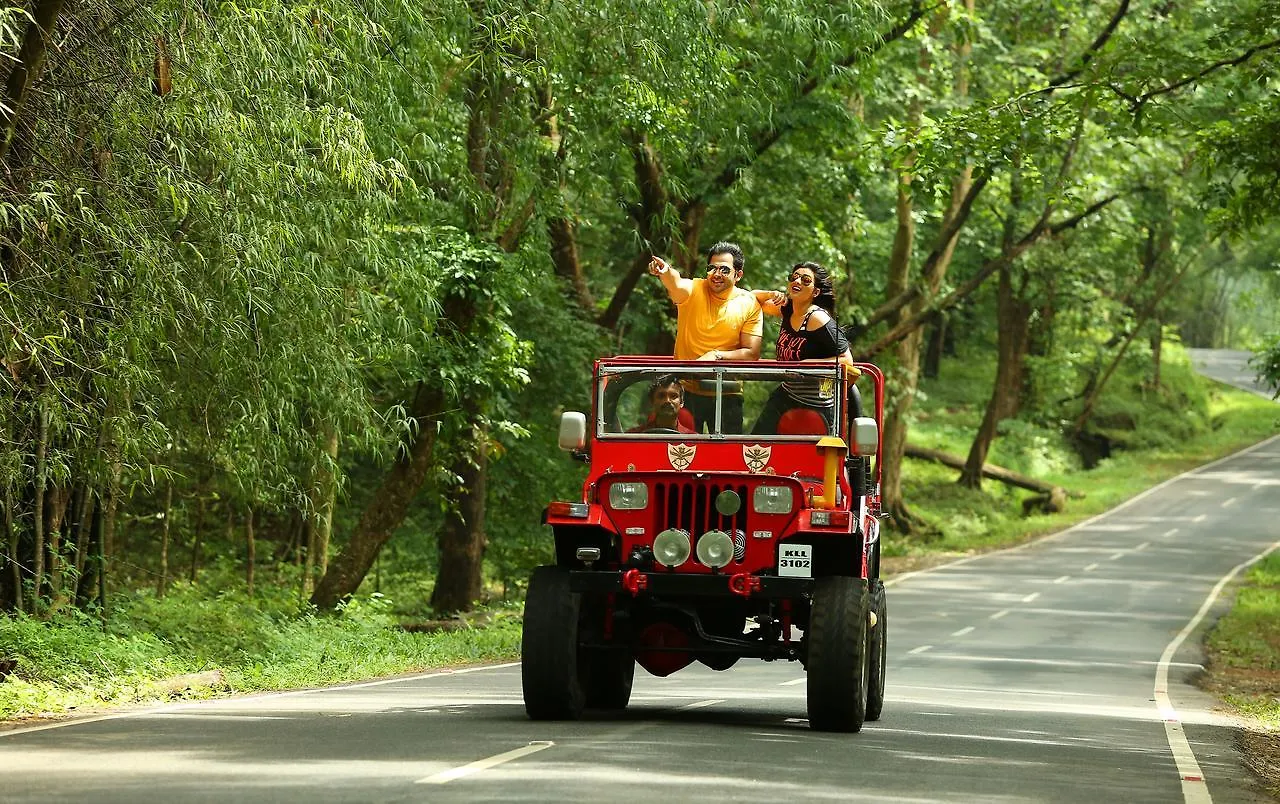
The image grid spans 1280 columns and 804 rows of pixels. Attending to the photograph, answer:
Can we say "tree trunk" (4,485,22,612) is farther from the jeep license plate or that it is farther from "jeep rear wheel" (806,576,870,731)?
"jeep rear wheel" (806,576,870,731)

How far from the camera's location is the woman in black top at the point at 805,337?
499 inches

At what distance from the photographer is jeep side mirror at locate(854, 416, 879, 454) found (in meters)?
12.2

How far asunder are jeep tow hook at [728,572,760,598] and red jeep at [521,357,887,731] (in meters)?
0.01

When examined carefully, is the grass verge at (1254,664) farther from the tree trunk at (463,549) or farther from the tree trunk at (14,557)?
the tree trunk at (463,549)

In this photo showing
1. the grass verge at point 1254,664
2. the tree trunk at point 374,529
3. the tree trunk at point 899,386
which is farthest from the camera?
the tree trunk at point 899,386

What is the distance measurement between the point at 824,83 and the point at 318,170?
1523 cm

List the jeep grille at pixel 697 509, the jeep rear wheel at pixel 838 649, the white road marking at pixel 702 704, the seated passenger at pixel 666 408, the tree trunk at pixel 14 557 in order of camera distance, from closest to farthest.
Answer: the jeep rear wheel at pixel 838 649 → the jeep grille at pixel 697 509 → the seated passenger at pixel 666 408 → the white road marking at pixel 702 704 → the tree trunk at pixel 14 557

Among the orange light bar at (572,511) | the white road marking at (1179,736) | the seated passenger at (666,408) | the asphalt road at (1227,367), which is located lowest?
the white road marking at (1179,736)

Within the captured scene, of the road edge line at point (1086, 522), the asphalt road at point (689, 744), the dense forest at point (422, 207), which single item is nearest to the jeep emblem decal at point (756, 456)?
the asphalt road at point (689, 744)

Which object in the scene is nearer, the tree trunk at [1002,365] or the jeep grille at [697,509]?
the jeep grille at [697,509]

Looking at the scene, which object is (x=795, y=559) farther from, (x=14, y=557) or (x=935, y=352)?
(x=935, y=352)

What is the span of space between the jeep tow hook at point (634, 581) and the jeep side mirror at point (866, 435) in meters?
1.81

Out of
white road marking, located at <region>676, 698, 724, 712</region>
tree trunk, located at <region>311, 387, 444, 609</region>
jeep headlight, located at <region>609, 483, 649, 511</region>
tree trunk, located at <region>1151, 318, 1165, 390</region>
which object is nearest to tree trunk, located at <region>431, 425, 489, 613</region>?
tree trunk, located at <region>311, 387, 444, 609</region>

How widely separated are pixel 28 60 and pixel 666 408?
523cm
